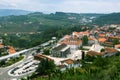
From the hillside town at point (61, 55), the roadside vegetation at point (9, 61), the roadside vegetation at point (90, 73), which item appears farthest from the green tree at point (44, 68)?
the roadside vegetation at point (9, 61)

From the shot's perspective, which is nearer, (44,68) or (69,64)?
(44,68)

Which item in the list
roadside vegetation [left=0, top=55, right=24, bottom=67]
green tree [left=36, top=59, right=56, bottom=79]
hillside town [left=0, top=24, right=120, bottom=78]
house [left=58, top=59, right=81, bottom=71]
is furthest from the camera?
roadside vegetation [left=0, top=55, right=24, bottom=67]

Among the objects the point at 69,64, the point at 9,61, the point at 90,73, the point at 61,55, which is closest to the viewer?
the point at 90,73

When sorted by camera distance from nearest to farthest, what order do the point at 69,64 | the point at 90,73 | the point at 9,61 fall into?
the point at 90,73 < the point at 69,64 < the point at 9,61

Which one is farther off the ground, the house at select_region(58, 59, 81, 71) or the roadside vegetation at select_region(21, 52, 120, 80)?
the roadside vegetation at select_region(21, 52, 120, 80)

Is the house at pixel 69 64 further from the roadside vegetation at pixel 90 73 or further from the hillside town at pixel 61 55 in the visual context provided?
the roadside vegetation at pixel 90 73

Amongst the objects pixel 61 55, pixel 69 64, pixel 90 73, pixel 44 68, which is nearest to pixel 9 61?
pixel 61 55

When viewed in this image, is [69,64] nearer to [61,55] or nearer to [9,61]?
[61,55]

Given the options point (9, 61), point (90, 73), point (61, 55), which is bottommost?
point (9, 61)

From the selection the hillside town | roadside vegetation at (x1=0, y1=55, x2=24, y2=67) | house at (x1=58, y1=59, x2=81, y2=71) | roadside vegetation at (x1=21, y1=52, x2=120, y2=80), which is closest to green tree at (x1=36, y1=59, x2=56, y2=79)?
roadside vegetation at (x1=21, y1=52, x2=120, y2=80)

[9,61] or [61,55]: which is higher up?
[61,55]

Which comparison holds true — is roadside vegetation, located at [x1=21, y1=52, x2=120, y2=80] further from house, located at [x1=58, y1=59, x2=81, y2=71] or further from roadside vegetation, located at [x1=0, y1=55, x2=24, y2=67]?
roadside vegetation, located at [x1=0, y1=55, x2=24, y2=67]

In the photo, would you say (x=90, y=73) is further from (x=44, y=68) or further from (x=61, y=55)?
(x=61, y=55)
